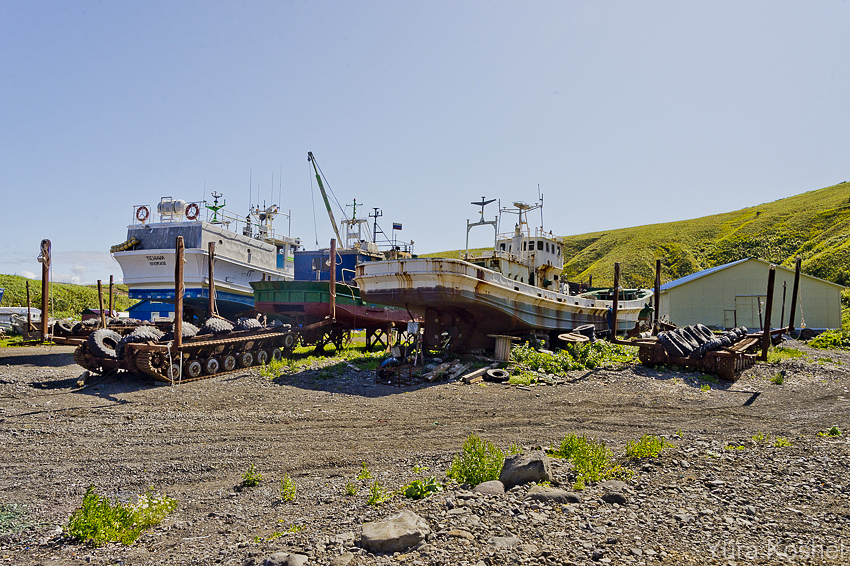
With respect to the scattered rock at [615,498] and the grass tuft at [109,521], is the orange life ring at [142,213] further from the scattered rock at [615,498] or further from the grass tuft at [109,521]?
the scattered rock at [615,498]

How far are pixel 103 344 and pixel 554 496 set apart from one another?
13.8 meters

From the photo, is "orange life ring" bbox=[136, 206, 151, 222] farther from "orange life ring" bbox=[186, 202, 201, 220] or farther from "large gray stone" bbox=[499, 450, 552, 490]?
"large gray stone" bbox=[499, 450, 552, 490]

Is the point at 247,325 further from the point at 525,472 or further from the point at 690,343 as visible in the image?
the point at 690,343

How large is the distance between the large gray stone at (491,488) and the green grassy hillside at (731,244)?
170 ft

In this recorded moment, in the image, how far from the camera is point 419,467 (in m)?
6.61

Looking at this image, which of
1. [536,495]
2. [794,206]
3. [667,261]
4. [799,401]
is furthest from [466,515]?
[794,206]

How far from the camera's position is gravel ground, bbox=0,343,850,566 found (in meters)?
4.30

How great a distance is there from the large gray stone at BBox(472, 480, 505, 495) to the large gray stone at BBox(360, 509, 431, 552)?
3.41 feet

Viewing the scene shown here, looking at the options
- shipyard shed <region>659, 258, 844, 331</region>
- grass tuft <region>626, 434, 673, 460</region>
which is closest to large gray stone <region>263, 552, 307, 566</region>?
grass tuft <region>626, 434, 673, 460</region>

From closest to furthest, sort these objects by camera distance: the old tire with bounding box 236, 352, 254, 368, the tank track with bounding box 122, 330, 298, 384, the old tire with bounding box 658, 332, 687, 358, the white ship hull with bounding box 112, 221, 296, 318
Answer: the tank track with bounding box 122, 330, 298, 384 < the old tire with bounding box 658, 332, 687, 358 < the old tire with bounding box 236, 352, 254, 368 < the white ship hull with bounding box 112, 221, 296, 318

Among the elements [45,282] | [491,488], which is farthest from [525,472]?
[45,282]

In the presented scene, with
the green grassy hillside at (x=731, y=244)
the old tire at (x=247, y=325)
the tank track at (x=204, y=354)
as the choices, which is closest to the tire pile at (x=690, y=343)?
the tank track at (x=204, y=354)

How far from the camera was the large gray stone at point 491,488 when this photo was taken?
531 cm

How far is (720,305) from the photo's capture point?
33500mm
